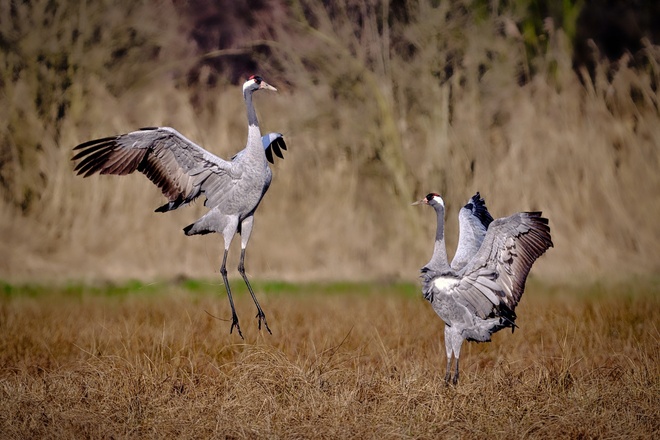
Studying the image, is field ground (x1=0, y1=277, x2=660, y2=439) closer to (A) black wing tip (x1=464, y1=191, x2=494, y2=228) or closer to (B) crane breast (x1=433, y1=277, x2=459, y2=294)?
(B) crane breast (x1=433, y1=277, x2=459, y2=294)

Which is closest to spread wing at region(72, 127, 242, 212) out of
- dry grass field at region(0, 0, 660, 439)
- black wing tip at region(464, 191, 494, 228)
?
dry grass field at region(0, 0, 660, 439)

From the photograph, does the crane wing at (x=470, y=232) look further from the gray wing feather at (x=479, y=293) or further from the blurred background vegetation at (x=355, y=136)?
the blurred background vegetation at (x=355, y=136)

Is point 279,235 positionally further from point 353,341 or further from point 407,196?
point 353,341

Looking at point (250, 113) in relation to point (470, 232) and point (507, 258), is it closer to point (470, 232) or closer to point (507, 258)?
point (470, 232)

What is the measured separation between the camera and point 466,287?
20.7ft

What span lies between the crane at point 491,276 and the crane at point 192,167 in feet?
3.45

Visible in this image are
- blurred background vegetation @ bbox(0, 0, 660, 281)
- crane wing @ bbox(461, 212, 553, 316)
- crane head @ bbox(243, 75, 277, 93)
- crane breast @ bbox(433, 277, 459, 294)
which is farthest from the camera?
blurred background vegetation @ bbox(0, 0, 660, 281)

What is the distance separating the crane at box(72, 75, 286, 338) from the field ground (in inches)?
28.4

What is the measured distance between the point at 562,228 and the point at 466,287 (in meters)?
4.20

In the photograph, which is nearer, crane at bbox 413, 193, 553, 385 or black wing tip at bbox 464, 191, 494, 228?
crane at bbox 413, 193, 553, 385

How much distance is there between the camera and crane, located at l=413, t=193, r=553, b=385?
618 cm

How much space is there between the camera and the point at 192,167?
6.83 metres

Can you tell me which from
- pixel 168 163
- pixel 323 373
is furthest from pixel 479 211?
pixel 168 163

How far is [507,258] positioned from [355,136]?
5.31 m
